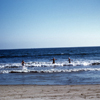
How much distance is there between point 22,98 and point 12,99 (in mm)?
377

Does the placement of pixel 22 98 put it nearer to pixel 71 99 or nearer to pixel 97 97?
pixel 71 99

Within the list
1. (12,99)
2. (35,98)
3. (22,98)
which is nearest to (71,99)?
(35,98)

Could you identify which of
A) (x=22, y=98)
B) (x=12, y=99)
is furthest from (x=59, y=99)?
(x=12, y=99)

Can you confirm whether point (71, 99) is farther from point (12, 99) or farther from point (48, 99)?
point (12, 99)

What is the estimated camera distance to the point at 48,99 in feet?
16.4

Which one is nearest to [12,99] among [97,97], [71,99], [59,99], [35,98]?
[35,98]

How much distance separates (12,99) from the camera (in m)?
5.06

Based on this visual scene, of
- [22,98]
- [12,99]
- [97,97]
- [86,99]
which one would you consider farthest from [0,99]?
[97,97]

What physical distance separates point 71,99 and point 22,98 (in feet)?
6.23

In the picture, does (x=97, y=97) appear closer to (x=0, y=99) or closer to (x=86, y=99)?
(x=86, y=99)

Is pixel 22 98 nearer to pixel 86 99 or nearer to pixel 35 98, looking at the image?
pixel 35 98

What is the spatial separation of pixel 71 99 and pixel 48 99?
0.87m

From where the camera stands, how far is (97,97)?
516 cm

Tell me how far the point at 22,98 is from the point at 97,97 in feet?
9.65
